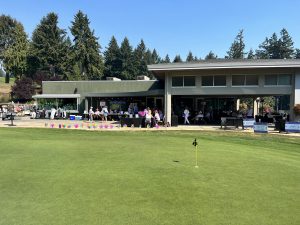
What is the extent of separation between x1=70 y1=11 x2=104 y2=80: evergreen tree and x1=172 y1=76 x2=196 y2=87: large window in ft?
171

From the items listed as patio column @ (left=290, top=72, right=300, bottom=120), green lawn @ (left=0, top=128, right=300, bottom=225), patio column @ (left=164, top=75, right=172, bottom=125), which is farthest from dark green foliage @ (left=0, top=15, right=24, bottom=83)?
green lawn @ (left=0, top=128, right=300, bottom=225)

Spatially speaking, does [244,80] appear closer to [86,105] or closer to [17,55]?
[86,105]

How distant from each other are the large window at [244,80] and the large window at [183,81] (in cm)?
306

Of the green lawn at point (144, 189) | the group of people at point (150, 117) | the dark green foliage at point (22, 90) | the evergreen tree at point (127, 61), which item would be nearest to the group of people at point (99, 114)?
the group of people at point (150, 117)

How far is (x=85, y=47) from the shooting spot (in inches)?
2963

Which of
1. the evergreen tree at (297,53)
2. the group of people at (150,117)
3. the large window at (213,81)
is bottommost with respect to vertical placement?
the group of people at (150,117)

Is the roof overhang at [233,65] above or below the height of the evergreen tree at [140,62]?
below

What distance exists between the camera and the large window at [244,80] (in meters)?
24.6

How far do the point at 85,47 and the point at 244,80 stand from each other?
5635 centimetres

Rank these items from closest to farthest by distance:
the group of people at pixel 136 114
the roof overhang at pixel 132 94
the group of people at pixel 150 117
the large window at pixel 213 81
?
1. the group of people at pixel 150 117
2. the group of people at pixel 136 114
3. the large window at pixel 213 81
4. the roof overhang at pixel 132 94

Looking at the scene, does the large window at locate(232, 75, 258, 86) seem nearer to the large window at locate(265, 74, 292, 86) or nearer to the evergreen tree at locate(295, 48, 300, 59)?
the large window at locate(265, 74, 292, 86)

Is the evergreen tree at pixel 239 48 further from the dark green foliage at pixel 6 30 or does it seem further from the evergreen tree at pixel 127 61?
the dark green foliage at pixel 6 30

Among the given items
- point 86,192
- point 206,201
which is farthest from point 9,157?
point 206,201

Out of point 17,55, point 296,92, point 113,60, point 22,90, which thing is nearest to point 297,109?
point 296,92
